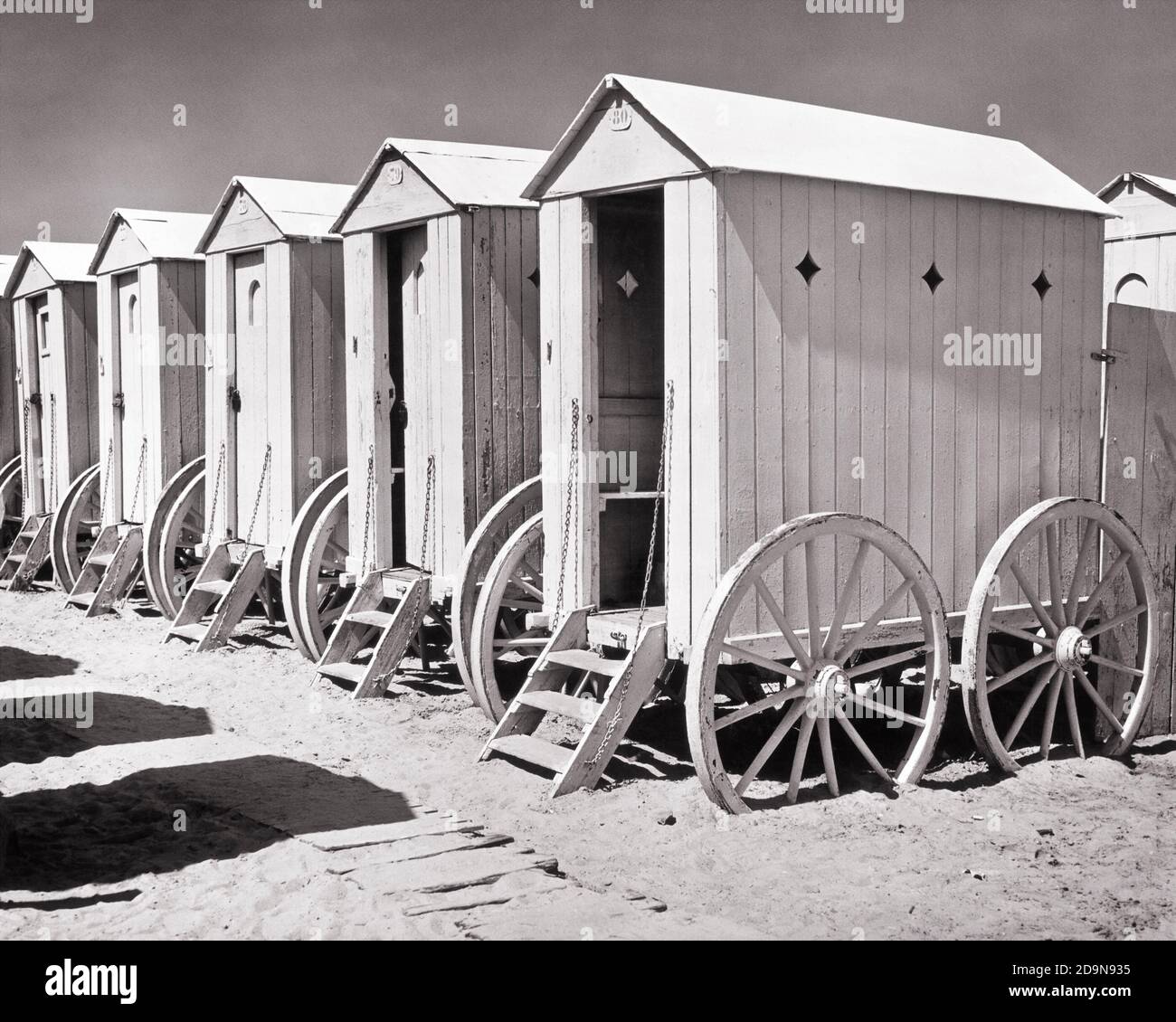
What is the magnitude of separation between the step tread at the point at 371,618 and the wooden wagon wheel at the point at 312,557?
13.0 inches

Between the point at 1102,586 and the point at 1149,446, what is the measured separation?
2.88 feet

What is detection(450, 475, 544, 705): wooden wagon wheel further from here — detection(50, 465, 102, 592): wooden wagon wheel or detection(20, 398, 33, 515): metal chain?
detection(20, 398, 33, 515): metal chain

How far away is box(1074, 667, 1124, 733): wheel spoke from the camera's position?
7270mm

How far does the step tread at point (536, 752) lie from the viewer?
637 centimetres

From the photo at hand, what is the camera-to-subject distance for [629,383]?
25.8 ft

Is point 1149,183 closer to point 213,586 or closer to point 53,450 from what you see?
point 213,586

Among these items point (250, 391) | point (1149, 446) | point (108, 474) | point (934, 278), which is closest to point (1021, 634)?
point (1149, 446)

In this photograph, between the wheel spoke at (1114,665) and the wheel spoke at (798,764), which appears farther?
the wheel spoke at (1114,665)

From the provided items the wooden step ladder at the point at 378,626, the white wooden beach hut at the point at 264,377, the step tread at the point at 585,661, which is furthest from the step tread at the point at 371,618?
the step tread at the point at 585,661

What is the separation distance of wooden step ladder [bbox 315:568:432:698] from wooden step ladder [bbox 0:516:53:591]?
19.2 feet

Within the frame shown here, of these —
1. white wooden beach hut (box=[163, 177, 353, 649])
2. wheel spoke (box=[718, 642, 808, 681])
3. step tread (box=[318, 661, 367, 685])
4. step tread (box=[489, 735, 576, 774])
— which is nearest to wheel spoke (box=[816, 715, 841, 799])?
wheel spoke (box=[718, 642, 808, 681])

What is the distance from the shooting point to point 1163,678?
25.1ft

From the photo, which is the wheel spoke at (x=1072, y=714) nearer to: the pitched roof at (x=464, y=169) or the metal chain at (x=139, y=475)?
the pitched roof at (x=464, y=169)

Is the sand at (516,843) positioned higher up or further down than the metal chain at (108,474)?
further down
